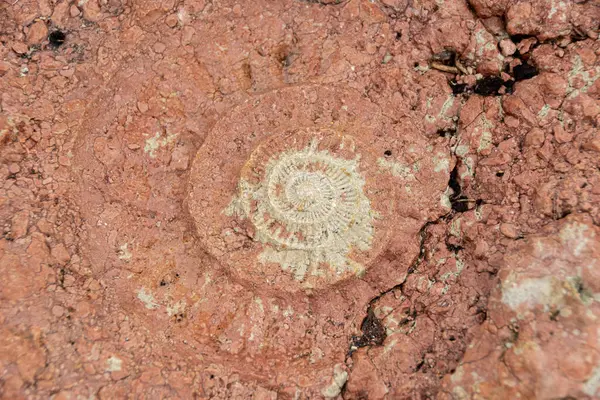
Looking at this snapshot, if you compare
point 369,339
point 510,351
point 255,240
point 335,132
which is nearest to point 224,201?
point 255,240

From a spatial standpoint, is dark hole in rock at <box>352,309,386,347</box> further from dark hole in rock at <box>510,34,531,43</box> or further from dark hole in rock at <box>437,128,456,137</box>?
dark hole in rock at <box>510,34,531,43</box>

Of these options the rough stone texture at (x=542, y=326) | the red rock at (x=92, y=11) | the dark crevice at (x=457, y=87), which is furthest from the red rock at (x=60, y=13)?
the rough stone texture at (x=542, y=326)

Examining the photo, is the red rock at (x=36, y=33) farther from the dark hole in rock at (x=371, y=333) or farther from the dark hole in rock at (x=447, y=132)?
the dark hole in rock at (x=371, y=333)

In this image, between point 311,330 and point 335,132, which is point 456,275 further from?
point 335,132

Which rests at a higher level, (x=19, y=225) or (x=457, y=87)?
(x=457, y=87)

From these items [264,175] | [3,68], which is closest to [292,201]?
[264,175]

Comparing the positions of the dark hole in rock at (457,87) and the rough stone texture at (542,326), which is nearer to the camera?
the rough stone texture at (542,326)

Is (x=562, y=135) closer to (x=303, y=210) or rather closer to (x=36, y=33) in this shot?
(x=303, y=210)

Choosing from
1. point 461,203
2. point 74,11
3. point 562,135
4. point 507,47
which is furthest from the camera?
point 74,11

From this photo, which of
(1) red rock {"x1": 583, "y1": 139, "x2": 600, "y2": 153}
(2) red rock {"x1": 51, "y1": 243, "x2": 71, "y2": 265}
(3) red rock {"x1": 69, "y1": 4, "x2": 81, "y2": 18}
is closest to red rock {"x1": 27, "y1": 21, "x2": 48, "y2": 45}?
(3) red rock {"x1": 69, "y1": 4, "x2": 81, "y2": 18}
